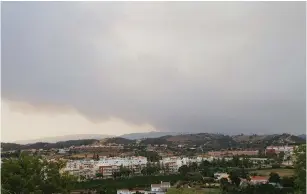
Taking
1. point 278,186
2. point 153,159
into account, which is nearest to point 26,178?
point 278,186

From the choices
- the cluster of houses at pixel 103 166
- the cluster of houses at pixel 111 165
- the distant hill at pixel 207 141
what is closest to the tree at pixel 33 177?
the cluster of houses at pixel 111 165

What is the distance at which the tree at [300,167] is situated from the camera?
10281 millimetres

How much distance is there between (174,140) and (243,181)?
2651 inches

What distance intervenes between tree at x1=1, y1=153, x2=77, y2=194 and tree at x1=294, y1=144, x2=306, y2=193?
6.24 meters

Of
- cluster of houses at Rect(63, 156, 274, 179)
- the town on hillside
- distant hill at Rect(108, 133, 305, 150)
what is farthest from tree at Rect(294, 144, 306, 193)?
distant hill at Rect(108, 133, 305, 150)

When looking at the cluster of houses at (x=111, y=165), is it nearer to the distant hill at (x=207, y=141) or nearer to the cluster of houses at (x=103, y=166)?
the cluster of houses at (x=103, y=166)

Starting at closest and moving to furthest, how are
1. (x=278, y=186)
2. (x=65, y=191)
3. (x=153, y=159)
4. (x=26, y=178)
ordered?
1. (x=26, y=178)
2. (x=65, y=191)
3. (x=278, y=186)
4. (x=153, y=159)

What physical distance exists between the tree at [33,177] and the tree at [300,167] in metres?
6.24

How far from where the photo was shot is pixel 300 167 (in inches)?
416

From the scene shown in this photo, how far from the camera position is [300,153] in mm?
10719

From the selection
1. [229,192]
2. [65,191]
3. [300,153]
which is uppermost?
[300,153]

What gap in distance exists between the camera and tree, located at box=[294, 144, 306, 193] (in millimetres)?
10281

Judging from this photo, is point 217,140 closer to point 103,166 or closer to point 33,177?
point 103,166

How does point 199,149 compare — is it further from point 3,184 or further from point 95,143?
point 3,184
